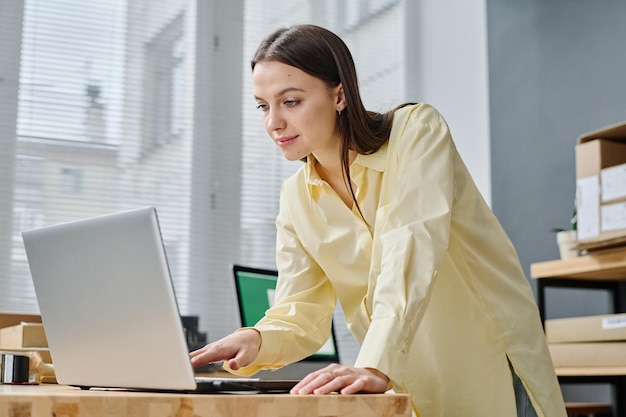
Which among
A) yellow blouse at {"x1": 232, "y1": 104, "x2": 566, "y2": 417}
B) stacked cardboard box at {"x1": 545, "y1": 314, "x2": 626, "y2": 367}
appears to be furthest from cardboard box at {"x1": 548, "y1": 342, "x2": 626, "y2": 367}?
yellow blouse at {"x1": 232, "y1": 104, "x2": 566, "y2": 417}

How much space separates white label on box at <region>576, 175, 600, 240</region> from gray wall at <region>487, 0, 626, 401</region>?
513 millimetres

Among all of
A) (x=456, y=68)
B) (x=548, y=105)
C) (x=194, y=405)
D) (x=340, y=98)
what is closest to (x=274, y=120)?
(x=340, y=98)

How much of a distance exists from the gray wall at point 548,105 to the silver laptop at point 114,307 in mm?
2474

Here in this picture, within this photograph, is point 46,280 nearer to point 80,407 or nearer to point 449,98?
point 80,407

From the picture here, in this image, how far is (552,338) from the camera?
284 centimetres

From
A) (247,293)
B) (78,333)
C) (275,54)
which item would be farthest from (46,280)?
(247,293)

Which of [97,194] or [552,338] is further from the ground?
[97,194]

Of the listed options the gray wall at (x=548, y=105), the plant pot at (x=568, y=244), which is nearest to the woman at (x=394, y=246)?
the plant pot at (x=568, y=244)

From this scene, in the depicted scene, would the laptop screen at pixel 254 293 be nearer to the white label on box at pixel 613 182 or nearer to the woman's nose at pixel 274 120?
the white label on box at pixel 613 182

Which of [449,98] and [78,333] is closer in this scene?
[78,333]

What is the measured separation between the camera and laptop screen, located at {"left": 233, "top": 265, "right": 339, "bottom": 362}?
2.60 meters

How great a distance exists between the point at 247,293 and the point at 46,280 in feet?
5.26

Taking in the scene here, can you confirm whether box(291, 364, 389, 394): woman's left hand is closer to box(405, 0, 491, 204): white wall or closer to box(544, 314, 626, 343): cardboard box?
box(544, 314, 626, 343): cardboard box

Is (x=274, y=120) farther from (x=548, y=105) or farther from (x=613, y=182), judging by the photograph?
(x=548, y=105)
